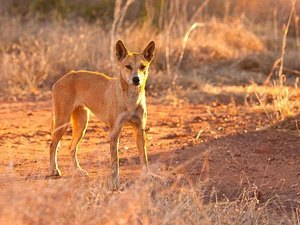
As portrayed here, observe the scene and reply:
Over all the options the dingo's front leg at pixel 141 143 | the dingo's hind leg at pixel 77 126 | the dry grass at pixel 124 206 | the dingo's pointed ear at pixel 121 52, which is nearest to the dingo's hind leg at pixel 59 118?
the dingo's hind leg at pixel 77 126

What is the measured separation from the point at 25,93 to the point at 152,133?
13.7 feet

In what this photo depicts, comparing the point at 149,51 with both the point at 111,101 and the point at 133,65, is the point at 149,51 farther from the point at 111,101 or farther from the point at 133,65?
the point at 111,101

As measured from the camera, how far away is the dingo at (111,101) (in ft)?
27.6

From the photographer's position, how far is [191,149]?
10.3 m

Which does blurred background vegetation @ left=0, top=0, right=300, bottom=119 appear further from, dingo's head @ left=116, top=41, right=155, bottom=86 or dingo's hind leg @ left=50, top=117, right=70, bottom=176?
dingo's hind leg @ left=50, top=117, right=70, bottom=176

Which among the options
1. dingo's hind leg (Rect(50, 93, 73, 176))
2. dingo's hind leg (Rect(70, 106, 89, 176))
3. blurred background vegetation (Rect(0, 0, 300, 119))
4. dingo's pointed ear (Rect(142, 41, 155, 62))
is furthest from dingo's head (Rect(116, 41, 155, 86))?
blurred background vegetation (Rect(0, 0, 300, 119))

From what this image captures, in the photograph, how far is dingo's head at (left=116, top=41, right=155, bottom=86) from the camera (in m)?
8.32

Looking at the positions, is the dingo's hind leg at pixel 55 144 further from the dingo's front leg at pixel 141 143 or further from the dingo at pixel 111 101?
the dingo's front leg at pixel 141 143

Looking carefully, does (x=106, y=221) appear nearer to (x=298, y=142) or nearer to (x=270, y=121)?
(x=298, y=142)

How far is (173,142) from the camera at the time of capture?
35.8 feet

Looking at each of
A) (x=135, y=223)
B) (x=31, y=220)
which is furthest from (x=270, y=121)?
(x=31, y=220)

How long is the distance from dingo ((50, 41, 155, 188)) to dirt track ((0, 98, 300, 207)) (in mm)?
346

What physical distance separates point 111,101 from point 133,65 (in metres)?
0.51

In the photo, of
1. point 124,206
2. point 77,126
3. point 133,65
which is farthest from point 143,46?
point 124,206
